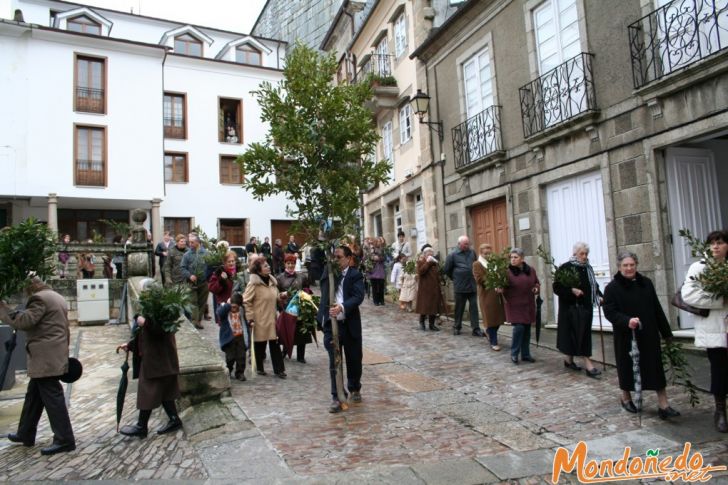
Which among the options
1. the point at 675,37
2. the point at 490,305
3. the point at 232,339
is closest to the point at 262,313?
the point at 232,339

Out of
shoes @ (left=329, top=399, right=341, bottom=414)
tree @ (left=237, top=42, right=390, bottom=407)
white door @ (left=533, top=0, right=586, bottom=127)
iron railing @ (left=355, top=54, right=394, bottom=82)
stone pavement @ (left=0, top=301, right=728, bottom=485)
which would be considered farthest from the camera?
iron railing @ (left=355, top=54, right=394, bottom=82)

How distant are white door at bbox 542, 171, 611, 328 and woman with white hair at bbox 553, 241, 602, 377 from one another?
1.77 metres

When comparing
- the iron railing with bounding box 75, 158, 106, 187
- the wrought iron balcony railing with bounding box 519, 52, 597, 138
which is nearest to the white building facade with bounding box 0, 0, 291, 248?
the iron railing with bounding box 75, 158, 106, 187

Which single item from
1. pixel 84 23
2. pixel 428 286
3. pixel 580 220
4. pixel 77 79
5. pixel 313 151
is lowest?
pixel 428 286

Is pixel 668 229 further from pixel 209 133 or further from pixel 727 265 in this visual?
pixel 209 133

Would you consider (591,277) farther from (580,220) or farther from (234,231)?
(234,231)

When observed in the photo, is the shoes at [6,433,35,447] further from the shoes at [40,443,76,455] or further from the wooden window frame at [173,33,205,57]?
the wooden window frame at [173,33,205,57]

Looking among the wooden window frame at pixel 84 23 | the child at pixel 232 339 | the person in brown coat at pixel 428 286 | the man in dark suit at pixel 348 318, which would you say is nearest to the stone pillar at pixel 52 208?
the wooden window frame at pixel 84 23

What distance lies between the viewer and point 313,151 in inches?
254

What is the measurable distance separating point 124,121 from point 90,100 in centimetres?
155

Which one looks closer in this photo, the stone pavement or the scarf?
the stone pavement

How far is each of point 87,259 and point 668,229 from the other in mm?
13179

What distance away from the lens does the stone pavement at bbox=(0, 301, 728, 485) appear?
4.32 m

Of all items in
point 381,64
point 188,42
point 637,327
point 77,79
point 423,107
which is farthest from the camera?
point 188,42
